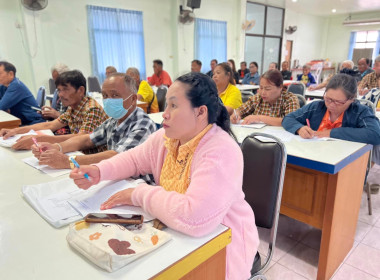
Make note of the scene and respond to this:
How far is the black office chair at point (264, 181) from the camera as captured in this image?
1141 millimetres

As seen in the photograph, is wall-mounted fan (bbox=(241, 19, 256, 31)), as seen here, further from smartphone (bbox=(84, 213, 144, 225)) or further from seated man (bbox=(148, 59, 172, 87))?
smartphone (bbox=(84, 213, 144, 225))

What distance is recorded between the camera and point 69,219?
2.91 feet

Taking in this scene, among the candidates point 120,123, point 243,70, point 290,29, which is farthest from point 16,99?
point 290,29

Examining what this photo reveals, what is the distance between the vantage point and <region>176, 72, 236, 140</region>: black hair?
950 millimetres

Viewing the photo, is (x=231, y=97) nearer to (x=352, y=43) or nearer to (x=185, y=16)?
(x=185, y=16)

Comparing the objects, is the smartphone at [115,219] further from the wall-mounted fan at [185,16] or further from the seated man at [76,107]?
the wall-mounted fan at [185,16]

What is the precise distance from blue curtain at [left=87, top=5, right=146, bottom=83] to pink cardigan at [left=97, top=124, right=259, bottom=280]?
19.0 feet

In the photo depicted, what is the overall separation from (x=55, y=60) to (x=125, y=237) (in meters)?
5.81

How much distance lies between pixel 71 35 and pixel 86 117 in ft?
14.8

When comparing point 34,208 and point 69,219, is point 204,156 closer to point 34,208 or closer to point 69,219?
point 69,219

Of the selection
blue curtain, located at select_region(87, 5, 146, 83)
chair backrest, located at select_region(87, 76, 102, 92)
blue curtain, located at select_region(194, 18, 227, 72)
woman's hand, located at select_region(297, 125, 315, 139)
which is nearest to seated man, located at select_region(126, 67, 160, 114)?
chair backrest, located at select_region(87, 76, 102, 92)

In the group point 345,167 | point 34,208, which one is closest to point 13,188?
point 34,208

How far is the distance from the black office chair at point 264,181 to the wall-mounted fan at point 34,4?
17.0ft

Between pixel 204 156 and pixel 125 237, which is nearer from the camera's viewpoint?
pixel 125 237
